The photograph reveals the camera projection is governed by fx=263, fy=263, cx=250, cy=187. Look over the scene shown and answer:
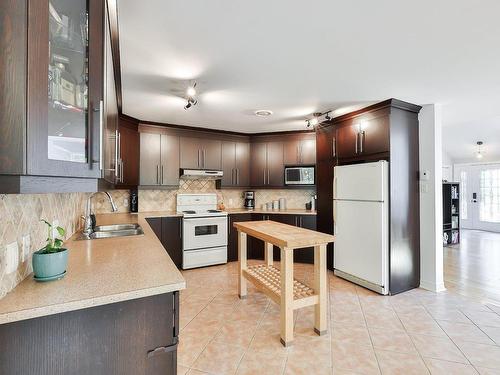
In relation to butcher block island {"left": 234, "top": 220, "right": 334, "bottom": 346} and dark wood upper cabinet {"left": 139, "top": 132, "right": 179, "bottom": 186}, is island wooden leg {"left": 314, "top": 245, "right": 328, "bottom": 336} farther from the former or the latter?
dark wood upper cabinet {"left": 139, "top": 132, "right": 179, "bottom": 186}

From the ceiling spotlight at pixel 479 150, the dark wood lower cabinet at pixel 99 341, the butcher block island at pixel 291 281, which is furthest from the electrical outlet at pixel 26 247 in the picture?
the ceiling spotlight at pixel 479 150

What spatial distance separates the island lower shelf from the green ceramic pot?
1716 millimetres

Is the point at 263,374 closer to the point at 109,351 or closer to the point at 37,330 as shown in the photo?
the point at 109,351

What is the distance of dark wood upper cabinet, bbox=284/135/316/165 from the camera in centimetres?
466

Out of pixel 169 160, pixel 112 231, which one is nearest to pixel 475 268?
pixel 169 160

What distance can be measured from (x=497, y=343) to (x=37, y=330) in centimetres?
313

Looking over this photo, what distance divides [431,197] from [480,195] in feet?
21.0

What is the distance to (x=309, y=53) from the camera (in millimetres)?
1999

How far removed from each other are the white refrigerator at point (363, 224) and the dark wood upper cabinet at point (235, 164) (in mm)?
1739

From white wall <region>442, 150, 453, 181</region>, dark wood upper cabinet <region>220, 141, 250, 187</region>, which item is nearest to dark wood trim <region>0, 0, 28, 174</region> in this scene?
dark wood upper cabinet <region>220, 141, 250, 187</region>

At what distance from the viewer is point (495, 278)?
372 cm

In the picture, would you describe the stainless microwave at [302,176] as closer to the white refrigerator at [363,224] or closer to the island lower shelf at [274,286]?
the white refrigerator at [363,224]

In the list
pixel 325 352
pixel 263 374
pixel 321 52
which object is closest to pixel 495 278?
pixel 325 352

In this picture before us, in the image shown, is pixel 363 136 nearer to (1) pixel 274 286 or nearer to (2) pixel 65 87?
(1) pixel 274 286
